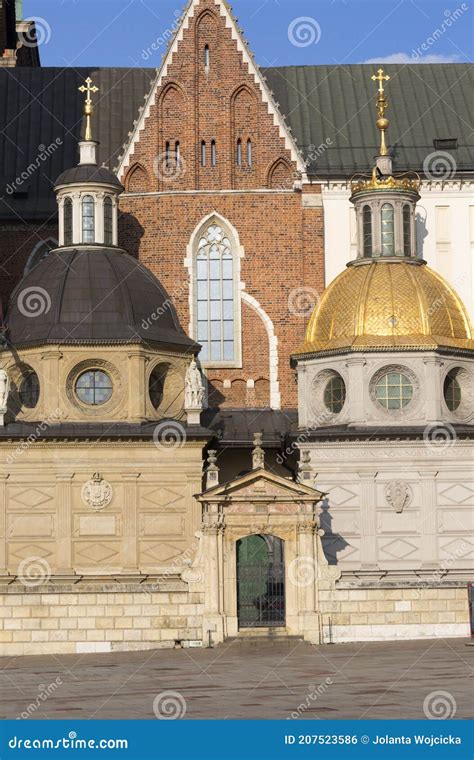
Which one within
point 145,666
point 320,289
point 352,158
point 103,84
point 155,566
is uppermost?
point 103,84

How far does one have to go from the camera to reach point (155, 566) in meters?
52.7

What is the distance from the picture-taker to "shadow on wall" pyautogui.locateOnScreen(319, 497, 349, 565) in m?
53.3

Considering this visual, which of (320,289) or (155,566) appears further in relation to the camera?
(320,289)

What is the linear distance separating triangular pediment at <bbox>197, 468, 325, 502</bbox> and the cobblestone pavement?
155 inches

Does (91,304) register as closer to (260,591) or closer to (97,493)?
(97,493)

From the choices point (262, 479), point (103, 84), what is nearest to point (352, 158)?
point (103, 84)

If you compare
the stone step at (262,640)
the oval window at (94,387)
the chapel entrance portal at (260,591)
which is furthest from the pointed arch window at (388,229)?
the stone step at (262,640)

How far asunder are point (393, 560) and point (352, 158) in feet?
54.5

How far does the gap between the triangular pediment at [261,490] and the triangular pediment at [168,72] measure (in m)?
19.5

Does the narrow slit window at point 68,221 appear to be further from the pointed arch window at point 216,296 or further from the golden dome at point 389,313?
the golden dome at point 389,313

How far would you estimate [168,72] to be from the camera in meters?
63.1

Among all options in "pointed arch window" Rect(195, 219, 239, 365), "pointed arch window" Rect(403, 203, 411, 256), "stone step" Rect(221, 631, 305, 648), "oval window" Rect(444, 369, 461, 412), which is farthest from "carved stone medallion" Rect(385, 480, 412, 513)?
"stone step" Rect(221, 631, 305, 648)

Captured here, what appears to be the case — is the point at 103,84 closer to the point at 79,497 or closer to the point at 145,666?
the point at 79,497

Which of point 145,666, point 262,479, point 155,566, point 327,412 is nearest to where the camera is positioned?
point 145,666
